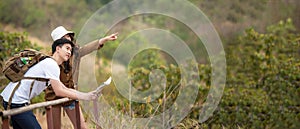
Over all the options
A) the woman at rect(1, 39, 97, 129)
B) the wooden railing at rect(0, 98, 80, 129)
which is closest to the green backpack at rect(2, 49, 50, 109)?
the woman at rect(1, 39, 97, 129)

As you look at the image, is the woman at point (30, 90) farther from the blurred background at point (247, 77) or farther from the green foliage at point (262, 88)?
the green foliage at point (262, 88)

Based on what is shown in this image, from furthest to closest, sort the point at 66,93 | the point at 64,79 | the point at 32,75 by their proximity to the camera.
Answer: the point at 64,79 < the point at 66,93 < the point at 32,75

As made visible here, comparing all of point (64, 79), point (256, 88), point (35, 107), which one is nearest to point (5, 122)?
point (35, 107)

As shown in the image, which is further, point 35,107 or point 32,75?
point 32,75

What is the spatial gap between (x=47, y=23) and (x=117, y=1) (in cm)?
436

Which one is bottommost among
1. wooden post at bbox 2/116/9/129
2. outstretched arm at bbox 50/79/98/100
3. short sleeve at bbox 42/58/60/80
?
wooden post at bbox 2/116/9/129

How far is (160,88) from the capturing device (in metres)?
11.2

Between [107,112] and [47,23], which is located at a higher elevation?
[47,23]

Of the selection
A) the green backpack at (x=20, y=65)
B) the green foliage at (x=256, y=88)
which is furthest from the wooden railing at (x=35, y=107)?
the green foliage at (x=256, y=88)

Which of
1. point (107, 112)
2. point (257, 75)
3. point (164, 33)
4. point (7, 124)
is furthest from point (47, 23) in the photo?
point (7, 124)

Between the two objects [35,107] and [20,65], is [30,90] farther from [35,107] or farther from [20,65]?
[35,107]

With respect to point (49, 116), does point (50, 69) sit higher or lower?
higher

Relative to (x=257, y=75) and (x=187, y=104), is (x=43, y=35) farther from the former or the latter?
(x=187, y=104)

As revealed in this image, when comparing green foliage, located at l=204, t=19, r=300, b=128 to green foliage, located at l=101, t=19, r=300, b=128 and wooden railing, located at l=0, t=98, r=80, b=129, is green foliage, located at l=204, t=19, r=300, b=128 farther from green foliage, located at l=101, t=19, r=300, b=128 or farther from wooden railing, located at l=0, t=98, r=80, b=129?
wooden railing, located at l=0, t=98, r=80, b=129
